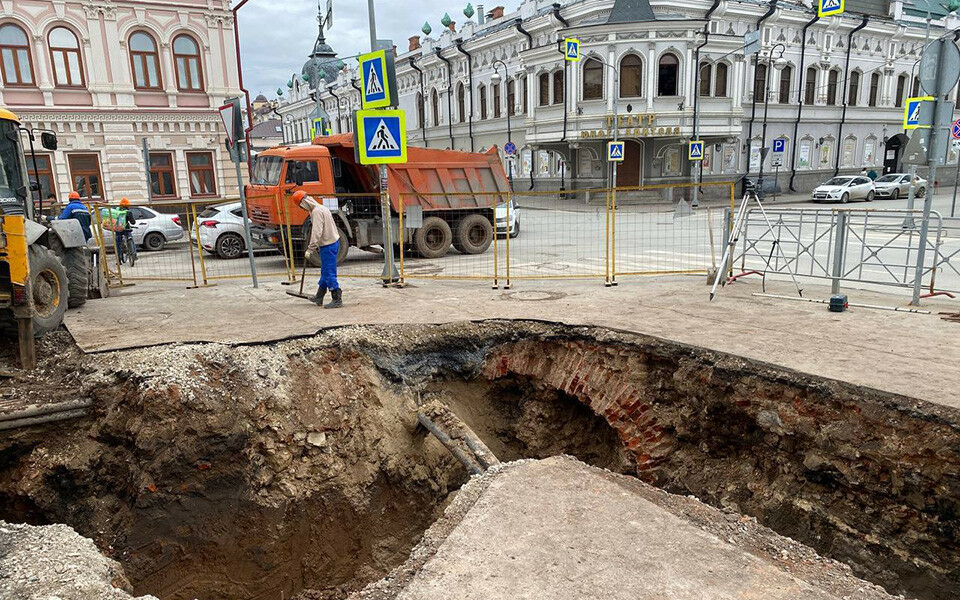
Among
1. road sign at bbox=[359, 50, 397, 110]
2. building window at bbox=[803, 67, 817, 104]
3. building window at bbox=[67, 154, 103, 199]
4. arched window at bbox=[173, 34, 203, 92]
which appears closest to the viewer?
road sign at bbox=[359, 50, 397, 110]

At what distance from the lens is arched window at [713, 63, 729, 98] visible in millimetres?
29703

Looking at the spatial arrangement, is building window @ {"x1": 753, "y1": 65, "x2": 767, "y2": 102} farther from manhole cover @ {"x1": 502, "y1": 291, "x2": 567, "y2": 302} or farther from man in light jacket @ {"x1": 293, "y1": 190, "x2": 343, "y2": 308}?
man in light jacket @ {"x1": 293, "y1": 190, "x2": 343, "y2": 308}

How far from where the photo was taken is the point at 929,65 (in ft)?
24.4

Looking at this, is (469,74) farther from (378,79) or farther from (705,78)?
(378,79)

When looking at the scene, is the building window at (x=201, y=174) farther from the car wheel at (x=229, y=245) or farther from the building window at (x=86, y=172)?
the car wheel at (x=229, y=245)

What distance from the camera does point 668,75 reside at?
29.0m

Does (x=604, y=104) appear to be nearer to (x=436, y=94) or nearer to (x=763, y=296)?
(x=436, y=94)

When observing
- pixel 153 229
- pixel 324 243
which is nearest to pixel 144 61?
pixel 153 229

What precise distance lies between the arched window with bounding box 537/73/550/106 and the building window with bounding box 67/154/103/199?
66.7ft

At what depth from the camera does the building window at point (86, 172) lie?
21078 mm

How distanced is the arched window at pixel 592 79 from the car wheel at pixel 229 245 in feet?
64.5

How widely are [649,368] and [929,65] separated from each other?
214 inches

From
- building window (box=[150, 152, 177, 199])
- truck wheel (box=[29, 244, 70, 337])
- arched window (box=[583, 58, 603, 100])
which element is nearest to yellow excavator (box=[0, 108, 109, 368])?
truck wheel (box=[29, 244, 70, 337])

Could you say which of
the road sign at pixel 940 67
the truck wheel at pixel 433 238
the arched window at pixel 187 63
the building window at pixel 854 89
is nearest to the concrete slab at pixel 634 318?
the road sign at pixel 940 67
